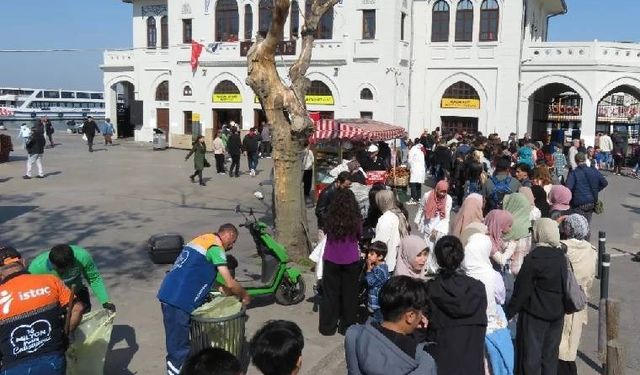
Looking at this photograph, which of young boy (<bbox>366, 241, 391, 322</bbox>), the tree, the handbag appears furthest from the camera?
the tree

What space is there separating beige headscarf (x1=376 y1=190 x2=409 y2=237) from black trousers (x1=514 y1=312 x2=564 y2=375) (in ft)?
6.71

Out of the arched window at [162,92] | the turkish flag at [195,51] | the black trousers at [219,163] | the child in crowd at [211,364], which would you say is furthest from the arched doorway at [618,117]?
the child in crowd at [211,364]

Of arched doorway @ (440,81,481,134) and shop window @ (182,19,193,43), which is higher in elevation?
shop window @ (182,19,193,43)

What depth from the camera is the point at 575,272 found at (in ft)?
20.1

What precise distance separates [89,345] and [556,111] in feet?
119

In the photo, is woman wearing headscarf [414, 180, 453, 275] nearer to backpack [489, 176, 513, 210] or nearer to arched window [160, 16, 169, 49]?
backpack [489, 176, 513, 210]

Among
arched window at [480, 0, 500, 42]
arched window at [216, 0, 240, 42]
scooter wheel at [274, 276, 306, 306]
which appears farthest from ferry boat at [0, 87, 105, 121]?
scooter wheel at [274, 276, 306, 306]

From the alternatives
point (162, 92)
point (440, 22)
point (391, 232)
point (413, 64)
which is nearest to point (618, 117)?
point (440, 22)

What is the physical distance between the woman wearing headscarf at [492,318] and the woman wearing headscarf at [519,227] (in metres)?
2.33

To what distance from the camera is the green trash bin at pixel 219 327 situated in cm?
519

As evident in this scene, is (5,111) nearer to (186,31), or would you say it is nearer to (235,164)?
(186,31)

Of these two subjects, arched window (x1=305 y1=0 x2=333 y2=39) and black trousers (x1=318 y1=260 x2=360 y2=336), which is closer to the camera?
black trousers (x1=318 y1=260 x2=360 y2=336)

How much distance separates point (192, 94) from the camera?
113ft

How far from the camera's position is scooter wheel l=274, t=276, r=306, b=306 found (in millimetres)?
8039
